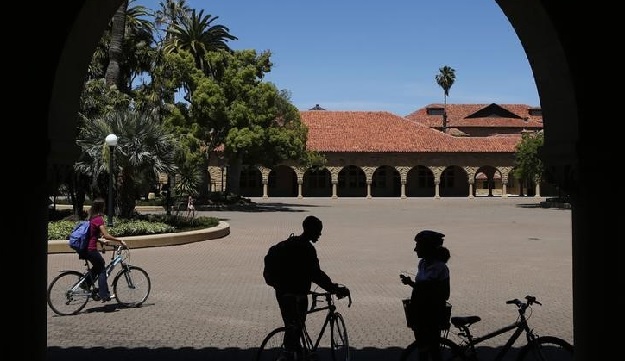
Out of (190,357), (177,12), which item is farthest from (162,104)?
(190,357)

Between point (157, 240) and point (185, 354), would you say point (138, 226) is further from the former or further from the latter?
point (185, 354)

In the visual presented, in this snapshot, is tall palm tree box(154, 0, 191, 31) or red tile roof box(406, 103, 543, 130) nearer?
tall palm tree box(154, 0, 191, 31)

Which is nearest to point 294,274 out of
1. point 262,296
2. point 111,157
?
point 262,296

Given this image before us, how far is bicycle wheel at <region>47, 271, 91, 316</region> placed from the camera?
9.27 meters

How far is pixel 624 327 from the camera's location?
160 inches

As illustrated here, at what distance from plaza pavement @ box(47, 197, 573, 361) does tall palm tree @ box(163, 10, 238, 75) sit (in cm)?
2564

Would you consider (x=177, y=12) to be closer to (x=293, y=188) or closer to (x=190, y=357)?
(x=293, y=188)

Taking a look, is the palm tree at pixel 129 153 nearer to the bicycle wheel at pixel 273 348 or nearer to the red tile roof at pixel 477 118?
the bicycle wheel at pixel 273 348

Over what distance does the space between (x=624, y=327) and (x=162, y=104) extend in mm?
38602

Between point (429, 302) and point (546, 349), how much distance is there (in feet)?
3.44

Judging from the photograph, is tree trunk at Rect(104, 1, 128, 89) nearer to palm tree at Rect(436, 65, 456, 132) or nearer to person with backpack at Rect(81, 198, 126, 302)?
person with backpack at Rect(81, 198, 126, 302)

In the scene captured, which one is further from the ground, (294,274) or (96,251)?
(294,274)

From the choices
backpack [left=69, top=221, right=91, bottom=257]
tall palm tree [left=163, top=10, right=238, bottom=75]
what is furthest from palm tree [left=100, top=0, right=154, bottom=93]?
backpack [left=69, top=221, right=91, bottom=257]

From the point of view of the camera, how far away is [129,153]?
858 inches
